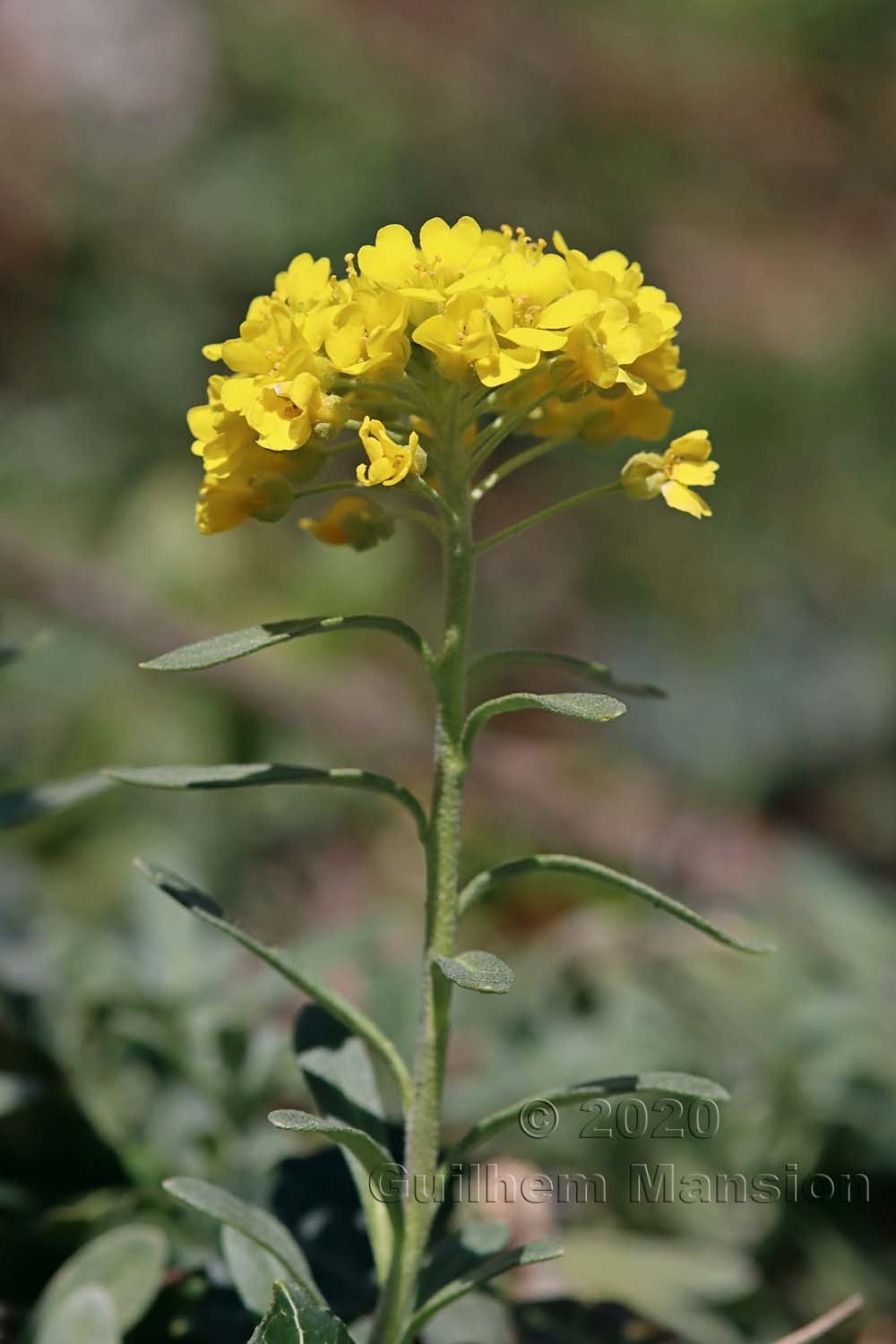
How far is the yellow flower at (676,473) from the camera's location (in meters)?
1.20

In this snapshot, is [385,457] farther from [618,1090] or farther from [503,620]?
[503,620]

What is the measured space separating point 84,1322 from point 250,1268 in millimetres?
168

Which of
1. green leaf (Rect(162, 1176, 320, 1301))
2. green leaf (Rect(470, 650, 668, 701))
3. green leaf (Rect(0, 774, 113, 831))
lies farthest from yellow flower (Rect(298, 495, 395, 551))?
green leaf (Rect(162, 1176, 320, 1301))

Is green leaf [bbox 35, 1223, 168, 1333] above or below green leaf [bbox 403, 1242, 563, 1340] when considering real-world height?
below

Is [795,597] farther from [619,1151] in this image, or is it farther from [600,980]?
[619,1151]

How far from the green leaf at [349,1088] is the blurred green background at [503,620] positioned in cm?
34

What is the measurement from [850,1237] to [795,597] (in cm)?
287

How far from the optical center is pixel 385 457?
43.1 inches

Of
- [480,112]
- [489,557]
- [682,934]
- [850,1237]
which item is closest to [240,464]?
[850,1237]

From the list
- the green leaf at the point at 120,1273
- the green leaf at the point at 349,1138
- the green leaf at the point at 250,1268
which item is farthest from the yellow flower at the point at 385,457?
the green leaf at the point at 120,1273

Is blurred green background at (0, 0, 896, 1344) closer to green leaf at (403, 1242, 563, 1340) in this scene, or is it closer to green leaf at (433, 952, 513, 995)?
green leaf at (403, 1242, 563, 1340)

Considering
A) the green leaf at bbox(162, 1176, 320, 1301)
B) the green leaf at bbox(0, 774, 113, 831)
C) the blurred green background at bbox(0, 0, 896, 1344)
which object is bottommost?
the blurred green background at bbox(0, 0, 896, 1344)

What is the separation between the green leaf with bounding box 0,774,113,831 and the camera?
1535 millimetres

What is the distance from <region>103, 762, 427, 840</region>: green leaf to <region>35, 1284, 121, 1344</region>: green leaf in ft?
1.70
